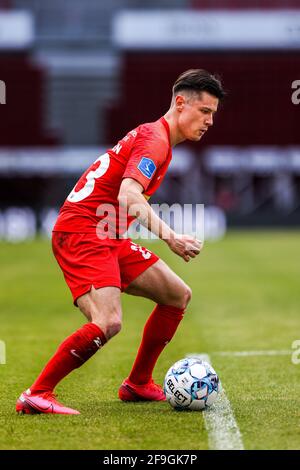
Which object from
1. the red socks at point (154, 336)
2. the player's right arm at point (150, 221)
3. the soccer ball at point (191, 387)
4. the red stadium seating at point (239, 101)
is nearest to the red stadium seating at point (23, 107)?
the red stadium seating at point (239, 101)

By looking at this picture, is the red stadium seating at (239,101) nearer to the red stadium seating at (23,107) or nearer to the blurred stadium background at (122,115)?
the blurred stadium background at (122,115)

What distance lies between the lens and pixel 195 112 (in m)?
5.90

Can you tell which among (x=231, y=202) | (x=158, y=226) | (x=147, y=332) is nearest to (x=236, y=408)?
(x=147, y=332)

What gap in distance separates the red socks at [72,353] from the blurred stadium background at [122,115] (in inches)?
1277

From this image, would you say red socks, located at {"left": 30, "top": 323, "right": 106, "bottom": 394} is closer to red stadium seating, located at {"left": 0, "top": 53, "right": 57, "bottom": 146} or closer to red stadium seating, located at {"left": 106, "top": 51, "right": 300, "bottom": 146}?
red stadium seating, located at {"left": 106, "top": 51, "right": 300, "bottom": 146}

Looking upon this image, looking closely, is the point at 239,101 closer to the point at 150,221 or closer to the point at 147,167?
the point at 147,167

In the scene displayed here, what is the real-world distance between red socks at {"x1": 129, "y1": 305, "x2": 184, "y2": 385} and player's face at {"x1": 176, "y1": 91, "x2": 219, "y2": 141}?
1172 mm

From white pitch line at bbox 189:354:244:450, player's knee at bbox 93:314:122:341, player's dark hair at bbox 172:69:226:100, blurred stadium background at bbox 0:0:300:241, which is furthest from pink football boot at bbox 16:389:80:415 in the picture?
blurred stadium background at bbox 0:0:300:241

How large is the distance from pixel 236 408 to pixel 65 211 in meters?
1.65

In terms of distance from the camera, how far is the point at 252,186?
42.2 m

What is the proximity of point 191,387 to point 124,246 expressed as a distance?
1004 millimetres

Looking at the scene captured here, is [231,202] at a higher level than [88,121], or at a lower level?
lower
